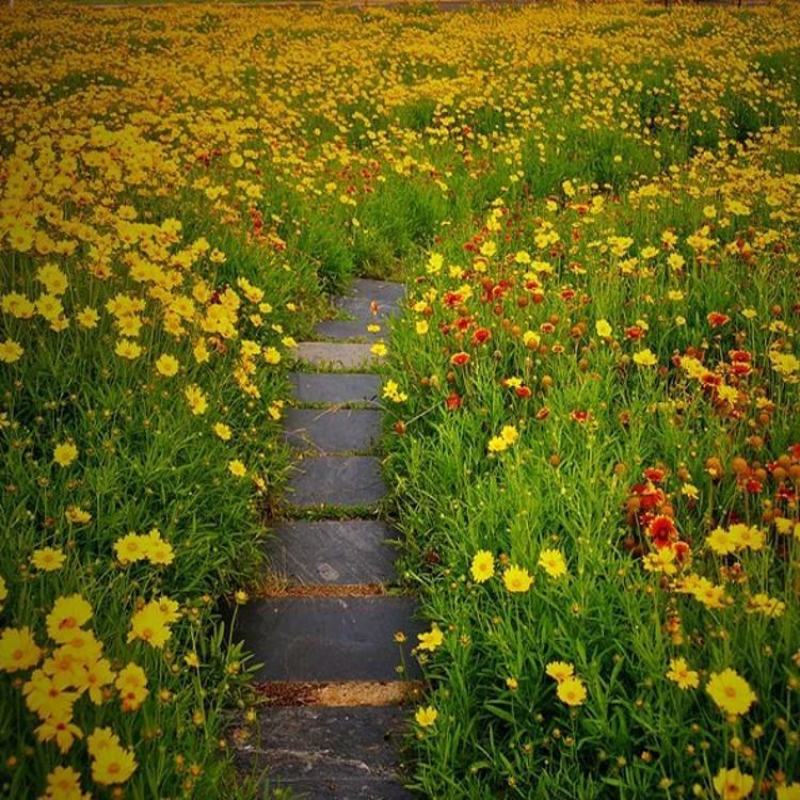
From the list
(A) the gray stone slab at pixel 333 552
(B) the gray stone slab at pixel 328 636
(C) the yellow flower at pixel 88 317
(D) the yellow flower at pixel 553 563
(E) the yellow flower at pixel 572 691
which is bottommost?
(B) the gray stone slab at pixel 328 636

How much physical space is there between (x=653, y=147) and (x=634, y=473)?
582 cm

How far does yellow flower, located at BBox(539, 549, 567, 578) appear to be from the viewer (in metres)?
2.10

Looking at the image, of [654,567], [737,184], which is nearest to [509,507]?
[654,567]

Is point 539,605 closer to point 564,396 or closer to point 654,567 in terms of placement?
point 654,567

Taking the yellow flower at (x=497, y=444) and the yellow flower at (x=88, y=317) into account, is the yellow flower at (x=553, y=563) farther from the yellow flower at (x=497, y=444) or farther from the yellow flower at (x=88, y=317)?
the yellow flower at (x=88, y=317)

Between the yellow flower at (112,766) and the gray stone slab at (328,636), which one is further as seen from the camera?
the gray stone slab at (328,636)

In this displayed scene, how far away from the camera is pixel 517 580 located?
2.11 meters

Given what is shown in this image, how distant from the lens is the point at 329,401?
3799mm

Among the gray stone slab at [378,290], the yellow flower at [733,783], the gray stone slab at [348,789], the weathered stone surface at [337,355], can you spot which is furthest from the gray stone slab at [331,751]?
the gray stone slab at [378,290]

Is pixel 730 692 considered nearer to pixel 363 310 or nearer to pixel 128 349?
pixel 128 349

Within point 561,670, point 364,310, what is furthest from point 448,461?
point 364,310

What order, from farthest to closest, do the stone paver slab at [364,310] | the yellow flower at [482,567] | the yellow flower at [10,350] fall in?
the stone paver slab at [364,310] → the yellow flower at [10,350] → the yellow flower at [482,567]

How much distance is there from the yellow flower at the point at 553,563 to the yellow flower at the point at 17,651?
1208mm

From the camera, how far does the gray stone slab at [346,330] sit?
4570 mm
